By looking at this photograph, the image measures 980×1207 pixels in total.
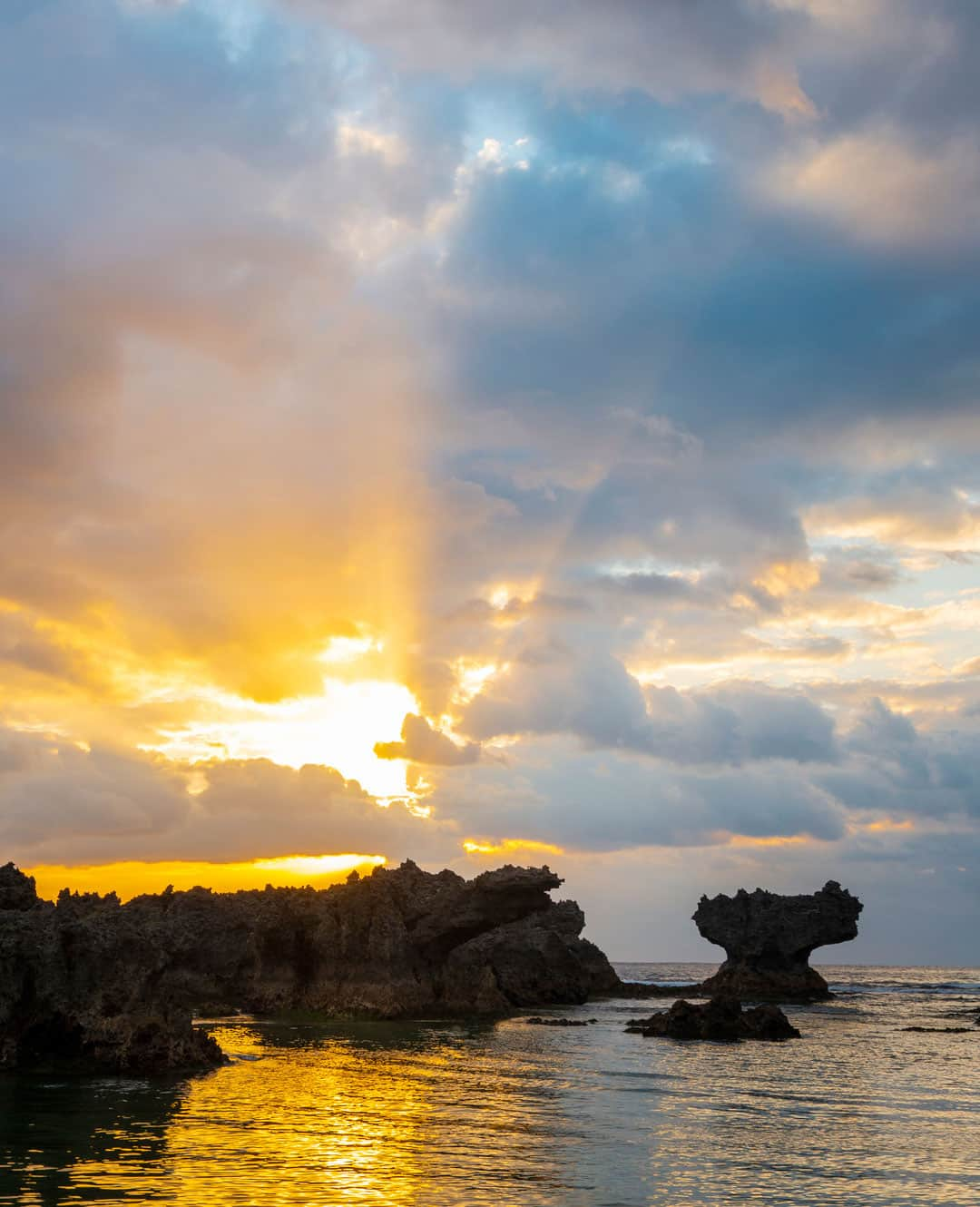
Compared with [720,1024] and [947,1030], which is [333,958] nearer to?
[720,1024]

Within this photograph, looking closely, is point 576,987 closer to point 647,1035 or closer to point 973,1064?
point 647,1035

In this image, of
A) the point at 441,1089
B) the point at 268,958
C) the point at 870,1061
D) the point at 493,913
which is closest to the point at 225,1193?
the point at 441,1089

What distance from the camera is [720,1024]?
238ft

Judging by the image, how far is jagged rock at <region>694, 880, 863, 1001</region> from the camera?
122312 millimetres

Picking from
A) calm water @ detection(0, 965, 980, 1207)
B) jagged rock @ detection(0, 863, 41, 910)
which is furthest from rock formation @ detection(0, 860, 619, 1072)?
calm water @ detection(0, 965, 980, 1207)

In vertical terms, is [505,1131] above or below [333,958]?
below

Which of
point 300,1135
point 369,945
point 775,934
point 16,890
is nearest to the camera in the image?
point 300,1135

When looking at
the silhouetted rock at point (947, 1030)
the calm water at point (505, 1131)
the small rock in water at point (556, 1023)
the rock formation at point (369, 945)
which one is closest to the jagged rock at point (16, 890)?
the rock formation at point (369, 945)

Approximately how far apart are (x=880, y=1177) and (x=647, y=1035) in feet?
143

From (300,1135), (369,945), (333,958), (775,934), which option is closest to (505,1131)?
(300,1135)

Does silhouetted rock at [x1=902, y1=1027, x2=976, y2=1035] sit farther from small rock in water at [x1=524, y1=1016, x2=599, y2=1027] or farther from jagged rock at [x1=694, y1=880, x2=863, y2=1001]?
jagged rock at [x1=694, y1=880, x2=863, y2=1001]

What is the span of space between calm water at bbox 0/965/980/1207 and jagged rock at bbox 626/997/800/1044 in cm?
908

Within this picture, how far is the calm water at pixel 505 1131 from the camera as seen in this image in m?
27.3

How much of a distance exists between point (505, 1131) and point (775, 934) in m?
94.9
